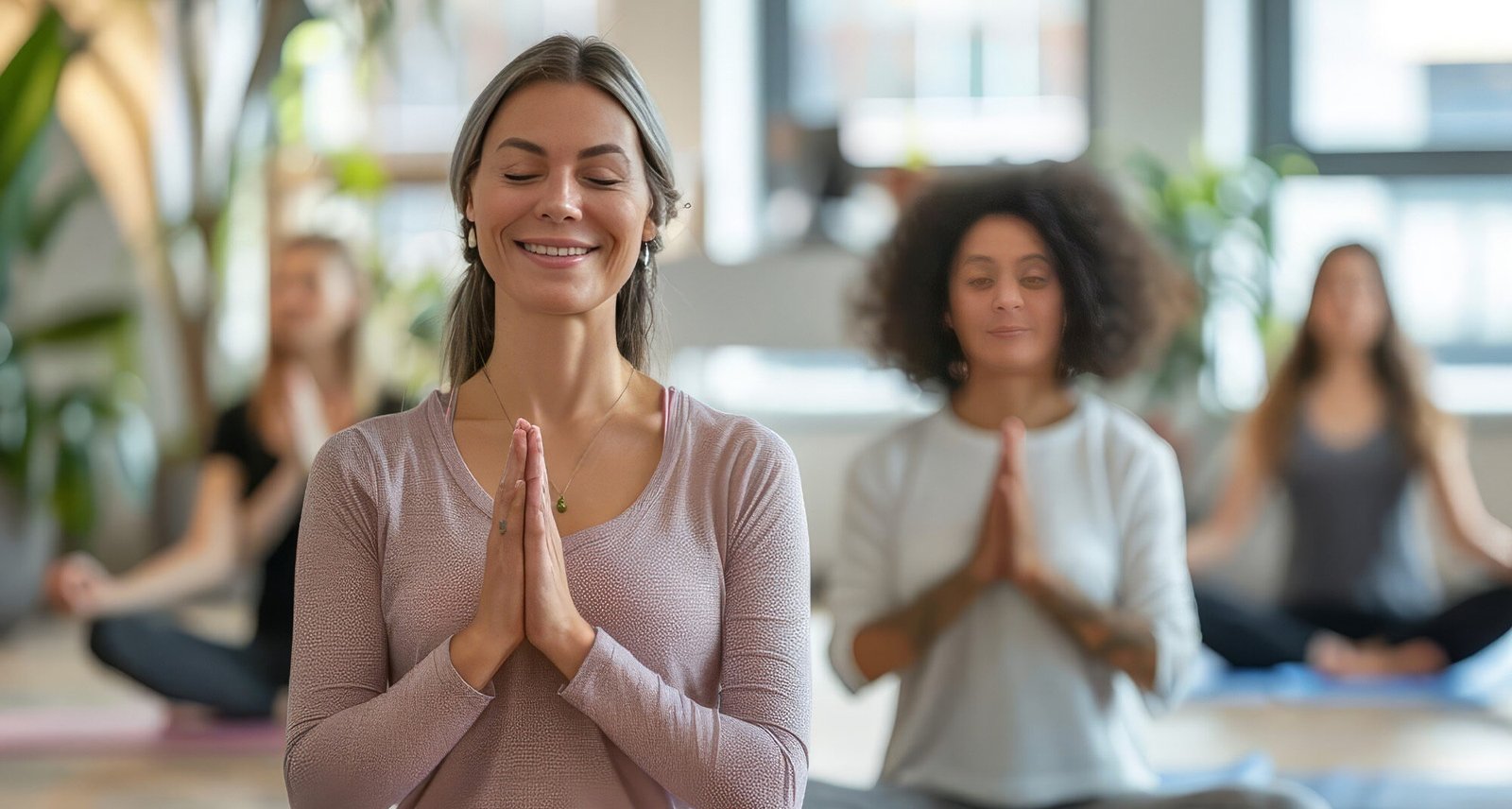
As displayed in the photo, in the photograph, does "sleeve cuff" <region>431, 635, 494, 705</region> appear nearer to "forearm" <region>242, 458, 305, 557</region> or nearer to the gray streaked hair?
the gray streaked hair

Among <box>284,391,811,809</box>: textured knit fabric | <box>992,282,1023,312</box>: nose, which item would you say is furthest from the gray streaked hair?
<box>992,282,1023,312</box>: nose

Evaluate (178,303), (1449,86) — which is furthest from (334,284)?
(1449,86)

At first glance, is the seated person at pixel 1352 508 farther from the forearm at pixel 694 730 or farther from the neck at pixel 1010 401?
the forearm at pixel 694 730

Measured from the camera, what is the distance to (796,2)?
568cm

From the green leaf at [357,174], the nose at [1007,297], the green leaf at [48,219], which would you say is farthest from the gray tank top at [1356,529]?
the green leaf at [48,219]

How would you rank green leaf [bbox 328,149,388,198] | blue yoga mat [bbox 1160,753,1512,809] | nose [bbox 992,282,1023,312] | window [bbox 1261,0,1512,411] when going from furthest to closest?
window [bbox 1261,0,1512,411] < green leaf [bbox 328,149,388,198] < blue yoga mat [bbox 1160,753,1512,809] < nose [bbox 992,282,1023,312]

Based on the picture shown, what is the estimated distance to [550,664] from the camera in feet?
4.14

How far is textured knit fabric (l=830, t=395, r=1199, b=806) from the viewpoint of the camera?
184 cm

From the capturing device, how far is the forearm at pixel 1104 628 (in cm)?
183

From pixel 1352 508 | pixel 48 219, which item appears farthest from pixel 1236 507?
pixel 48 219

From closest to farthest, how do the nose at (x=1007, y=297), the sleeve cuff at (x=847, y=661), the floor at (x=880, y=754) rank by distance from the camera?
the nose at (x=1007, y=297)
the sleeve cuff at (x=847, y=661)
the floor at (x=880, y=754)

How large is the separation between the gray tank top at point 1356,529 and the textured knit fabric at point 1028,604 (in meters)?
1.83

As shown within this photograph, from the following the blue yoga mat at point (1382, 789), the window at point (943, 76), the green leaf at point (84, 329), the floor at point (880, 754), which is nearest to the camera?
the blue yoga mat at point (1382, 789)

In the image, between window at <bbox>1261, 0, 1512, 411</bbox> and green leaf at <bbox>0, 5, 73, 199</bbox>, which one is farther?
window at <bbox>1261, 0, 1512, 411</bbox>
